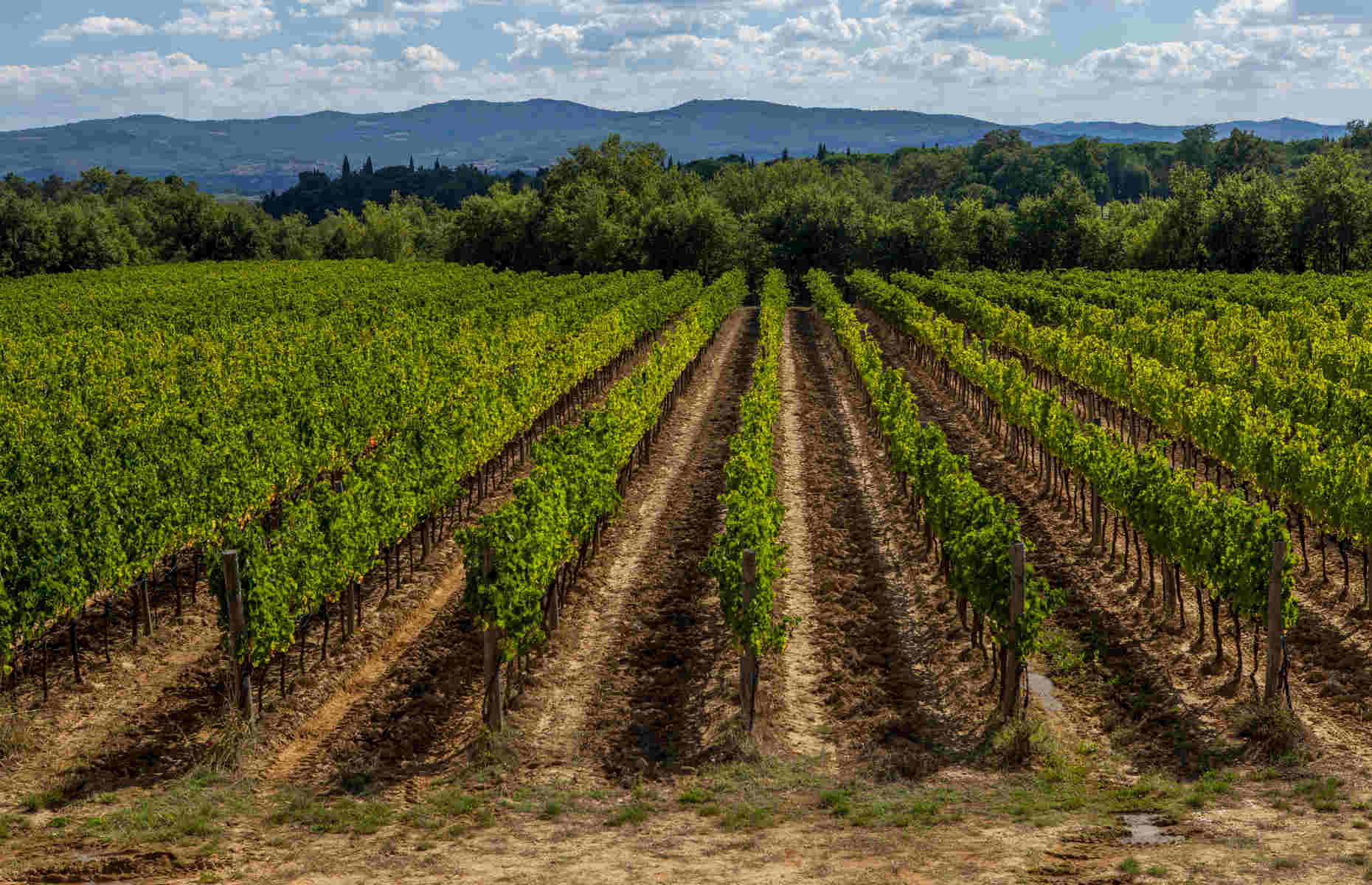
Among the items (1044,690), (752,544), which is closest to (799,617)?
(752,544)

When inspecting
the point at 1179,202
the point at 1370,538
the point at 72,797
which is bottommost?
the point at 72,797

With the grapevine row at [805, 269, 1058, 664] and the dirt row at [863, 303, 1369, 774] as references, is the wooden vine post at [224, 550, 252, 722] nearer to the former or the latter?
the grapevine row at [805, 269, 1058, 664]

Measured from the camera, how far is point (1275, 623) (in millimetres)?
12617

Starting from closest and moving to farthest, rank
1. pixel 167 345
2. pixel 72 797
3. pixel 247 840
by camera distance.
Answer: pixel 247 840
pixel 72 797
pixel 167 345

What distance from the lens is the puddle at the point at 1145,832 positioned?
971 centimetres

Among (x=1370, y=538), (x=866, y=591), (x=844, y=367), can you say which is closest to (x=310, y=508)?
(x=866, y=591)

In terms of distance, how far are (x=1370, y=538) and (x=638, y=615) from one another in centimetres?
1005

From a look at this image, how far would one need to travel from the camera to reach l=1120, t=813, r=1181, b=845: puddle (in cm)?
971

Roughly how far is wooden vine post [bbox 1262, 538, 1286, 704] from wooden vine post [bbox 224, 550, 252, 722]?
11.2 m

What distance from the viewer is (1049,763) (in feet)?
38.7

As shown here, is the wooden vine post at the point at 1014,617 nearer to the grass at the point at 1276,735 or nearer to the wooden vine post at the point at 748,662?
the grass at the point at 1276,735

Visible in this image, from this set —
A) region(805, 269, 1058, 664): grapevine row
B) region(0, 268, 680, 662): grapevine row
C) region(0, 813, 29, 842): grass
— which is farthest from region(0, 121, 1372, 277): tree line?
region(0, 813, 29, 842): grass

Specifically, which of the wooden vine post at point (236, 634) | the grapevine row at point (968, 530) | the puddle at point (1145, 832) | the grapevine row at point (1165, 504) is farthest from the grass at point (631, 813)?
the grapevine row at point (1165, 504)

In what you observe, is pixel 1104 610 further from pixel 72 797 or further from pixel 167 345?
pixel 167 345
